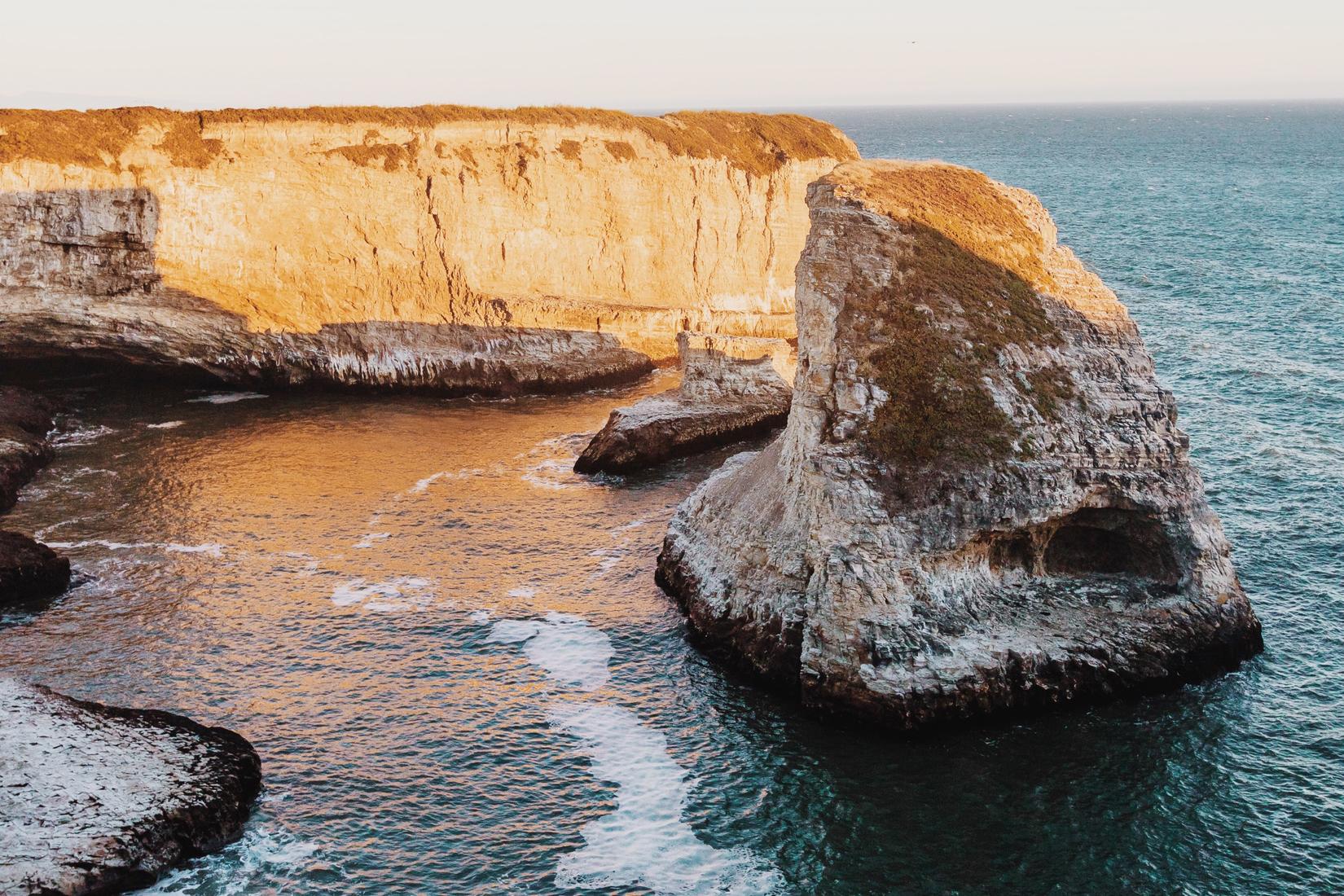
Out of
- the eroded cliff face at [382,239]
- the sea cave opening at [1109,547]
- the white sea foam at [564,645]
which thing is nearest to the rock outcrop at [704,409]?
the eroded cliff face at [382,239]

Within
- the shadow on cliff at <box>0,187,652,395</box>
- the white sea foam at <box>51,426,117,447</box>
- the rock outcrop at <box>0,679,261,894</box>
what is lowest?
the rock outcrop at <box>0,679,261,894</box>

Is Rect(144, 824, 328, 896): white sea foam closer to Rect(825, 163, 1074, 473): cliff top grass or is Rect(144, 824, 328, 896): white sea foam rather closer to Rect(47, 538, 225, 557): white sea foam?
Rect(47, 538, 225, 557): white sea foam

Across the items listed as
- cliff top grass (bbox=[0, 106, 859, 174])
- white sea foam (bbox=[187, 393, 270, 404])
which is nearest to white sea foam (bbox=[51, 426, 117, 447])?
white sea foam (bbox=[187, 393, 270, 404])

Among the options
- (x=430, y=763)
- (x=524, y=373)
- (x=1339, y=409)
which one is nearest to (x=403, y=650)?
(x=430, y=763)

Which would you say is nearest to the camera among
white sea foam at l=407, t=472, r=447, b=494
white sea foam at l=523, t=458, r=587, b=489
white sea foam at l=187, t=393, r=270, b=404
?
white sea foam at l=407, t=472, r=447, b=494

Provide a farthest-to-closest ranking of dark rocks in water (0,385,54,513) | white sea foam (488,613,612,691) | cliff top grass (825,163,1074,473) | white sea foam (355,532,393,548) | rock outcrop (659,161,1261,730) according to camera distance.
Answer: dark rocks in water (0,385,54,513)
white sea foam (355,532,393,548)
cliff top grass (825,163,1074,473)
white sea foam (488,613,612,691)
rock outcrop (659,161,1261,730)
